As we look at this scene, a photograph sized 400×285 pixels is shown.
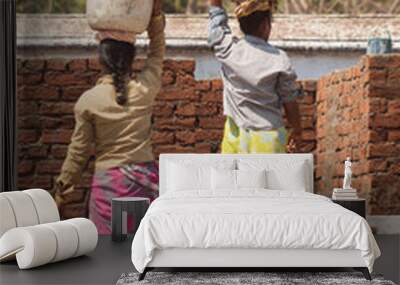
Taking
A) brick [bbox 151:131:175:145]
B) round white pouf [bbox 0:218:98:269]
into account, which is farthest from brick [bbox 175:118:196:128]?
round white pouf [bbox 0:218:98:269]

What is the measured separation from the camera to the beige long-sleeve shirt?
634 cm

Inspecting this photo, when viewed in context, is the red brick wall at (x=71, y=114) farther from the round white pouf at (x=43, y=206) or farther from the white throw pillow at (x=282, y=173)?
the round white pouf at (x=43, y=206)

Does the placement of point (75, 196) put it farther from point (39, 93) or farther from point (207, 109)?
point (207, 109)

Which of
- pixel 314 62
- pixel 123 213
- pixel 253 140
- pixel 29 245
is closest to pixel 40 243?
pixel 29 245

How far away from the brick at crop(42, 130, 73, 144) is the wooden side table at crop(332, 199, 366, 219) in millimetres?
2594

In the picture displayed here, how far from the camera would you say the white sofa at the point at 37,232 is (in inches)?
183

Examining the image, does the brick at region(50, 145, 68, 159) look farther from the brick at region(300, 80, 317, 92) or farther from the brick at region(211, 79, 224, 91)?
the brick at region(300, 80, 317, 92)

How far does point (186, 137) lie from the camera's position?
252 inches

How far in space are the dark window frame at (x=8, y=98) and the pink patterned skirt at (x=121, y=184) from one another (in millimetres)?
785

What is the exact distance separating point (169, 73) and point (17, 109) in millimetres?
1486

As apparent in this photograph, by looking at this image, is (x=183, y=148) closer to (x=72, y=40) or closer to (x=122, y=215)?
(x=122, y=215)

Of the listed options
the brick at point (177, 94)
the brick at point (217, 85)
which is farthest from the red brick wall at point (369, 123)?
the brick at point (177, 94)

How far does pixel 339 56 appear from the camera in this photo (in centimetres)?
634

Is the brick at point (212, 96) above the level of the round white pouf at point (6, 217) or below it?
above
